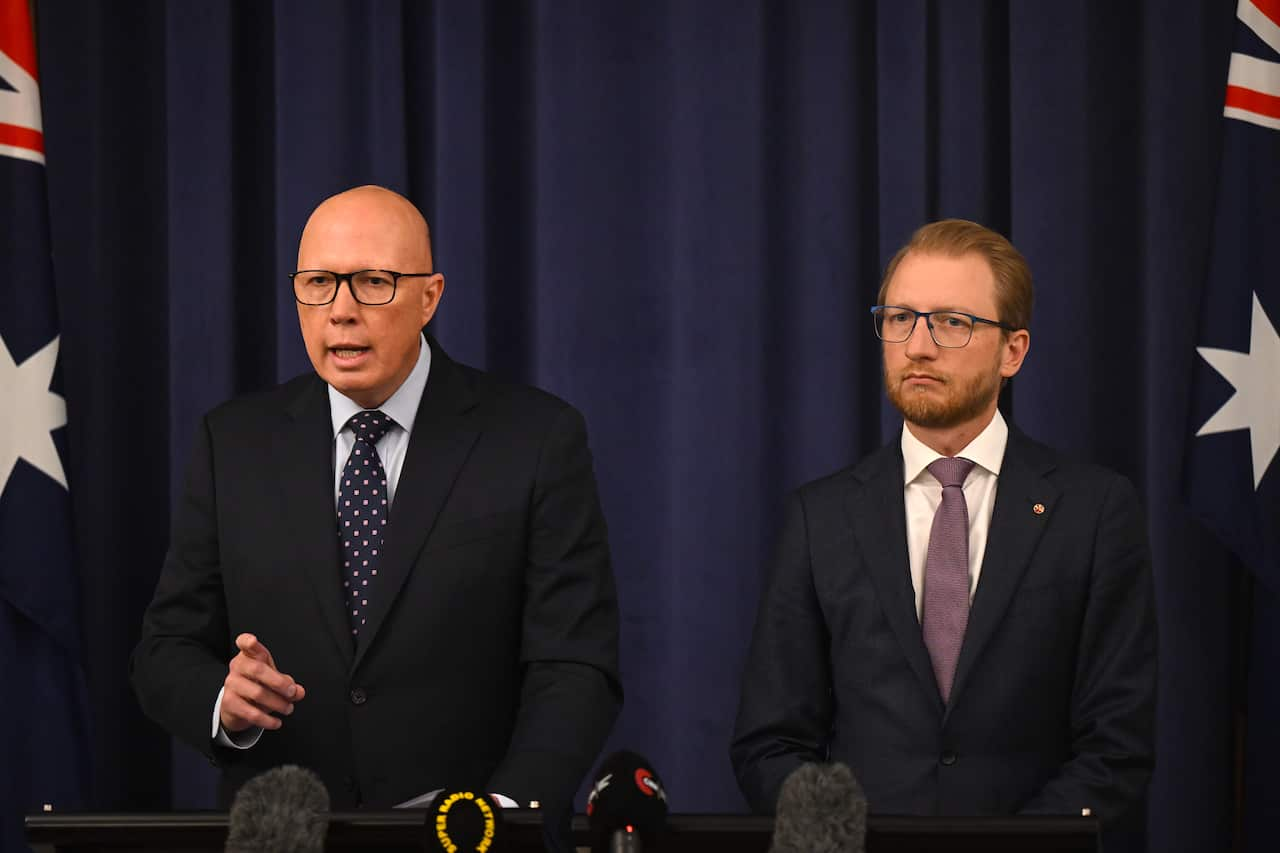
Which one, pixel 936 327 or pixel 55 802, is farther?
pixel 55 802

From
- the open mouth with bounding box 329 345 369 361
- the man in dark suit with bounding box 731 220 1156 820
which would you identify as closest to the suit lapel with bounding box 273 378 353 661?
the open mouth with bounding box 329 345 369 361

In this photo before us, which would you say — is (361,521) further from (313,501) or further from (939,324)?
(939,324)

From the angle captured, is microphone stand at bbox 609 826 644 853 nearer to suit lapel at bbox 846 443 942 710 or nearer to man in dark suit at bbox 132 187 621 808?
man in dark suit at bbox 132 187 621 808

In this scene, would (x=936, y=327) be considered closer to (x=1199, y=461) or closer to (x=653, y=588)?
(x=1199, y=461)

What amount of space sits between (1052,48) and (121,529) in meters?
2.59

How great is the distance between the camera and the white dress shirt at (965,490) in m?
2.34

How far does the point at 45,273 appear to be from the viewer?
319cm

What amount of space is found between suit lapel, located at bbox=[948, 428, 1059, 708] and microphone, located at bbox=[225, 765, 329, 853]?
119cm

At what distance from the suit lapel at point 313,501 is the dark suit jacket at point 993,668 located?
70cm

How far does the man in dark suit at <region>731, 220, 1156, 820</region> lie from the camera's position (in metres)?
2.23

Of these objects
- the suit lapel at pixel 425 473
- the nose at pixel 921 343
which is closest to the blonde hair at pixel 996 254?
the nose at pixel 921 343

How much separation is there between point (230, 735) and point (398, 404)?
605 millimetres

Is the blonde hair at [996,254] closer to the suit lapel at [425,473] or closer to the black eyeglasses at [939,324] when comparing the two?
the black eyeglasses at [939,324]

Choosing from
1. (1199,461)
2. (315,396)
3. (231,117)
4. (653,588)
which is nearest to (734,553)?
(653,588)
